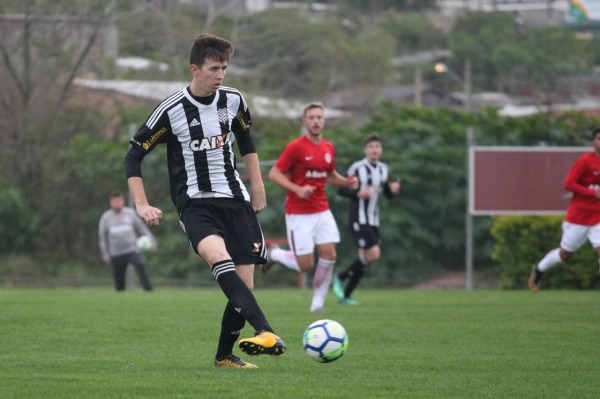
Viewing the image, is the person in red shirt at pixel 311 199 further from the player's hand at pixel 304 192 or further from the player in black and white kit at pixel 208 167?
the player in black and white kit at pixel 208 167

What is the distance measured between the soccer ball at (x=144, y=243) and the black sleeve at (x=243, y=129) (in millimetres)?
12468

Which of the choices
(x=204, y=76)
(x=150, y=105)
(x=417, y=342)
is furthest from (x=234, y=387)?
(x=150, y=105)

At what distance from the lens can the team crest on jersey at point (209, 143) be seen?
295 inches

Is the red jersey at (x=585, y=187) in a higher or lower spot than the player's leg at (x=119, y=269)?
higher

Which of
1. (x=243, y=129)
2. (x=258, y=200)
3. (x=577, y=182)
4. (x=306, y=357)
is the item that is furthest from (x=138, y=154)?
(x=577, y=182)

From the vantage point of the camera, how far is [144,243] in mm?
20266

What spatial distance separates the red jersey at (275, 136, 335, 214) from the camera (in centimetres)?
1307

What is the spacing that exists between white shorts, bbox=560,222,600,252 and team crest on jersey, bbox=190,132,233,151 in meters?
7.34

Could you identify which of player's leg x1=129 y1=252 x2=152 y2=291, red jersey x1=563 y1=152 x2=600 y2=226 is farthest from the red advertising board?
red jersey x1=563 y1=152 x2=600 y2=226

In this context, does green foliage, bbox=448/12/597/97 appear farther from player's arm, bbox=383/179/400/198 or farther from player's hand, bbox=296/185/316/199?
player's hand, bbox=296/185/316/199

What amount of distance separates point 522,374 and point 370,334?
301cm

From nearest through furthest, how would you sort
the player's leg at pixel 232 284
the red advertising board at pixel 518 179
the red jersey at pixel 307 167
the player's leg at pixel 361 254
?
the player's leg at pixel 232 284 → the red jersey at pixel 307 167 → the player's leg at pixel 361 254 → the red advertising board at pixel 518 179

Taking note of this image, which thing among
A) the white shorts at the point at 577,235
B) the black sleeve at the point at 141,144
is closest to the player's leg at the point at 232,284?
the black sleeve at the point at 141,144

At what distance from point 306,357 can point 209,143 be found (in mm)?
1887
